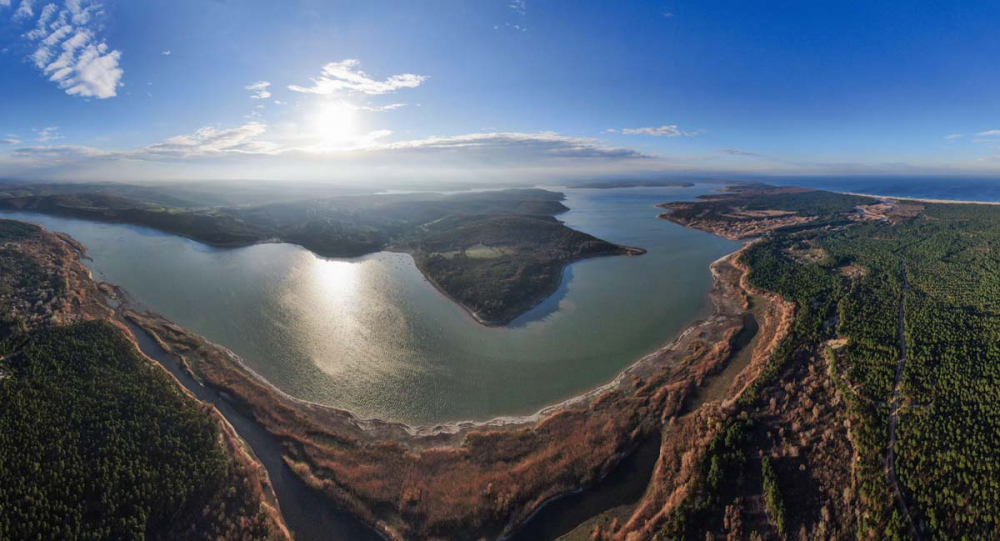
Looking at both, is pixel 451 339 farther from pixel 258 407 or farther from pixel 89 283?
pixel 89 283

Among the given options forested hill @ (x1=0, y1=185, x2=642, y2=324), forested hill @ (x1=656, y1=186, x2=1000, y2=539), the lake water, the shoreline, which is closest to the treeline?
the shoreline

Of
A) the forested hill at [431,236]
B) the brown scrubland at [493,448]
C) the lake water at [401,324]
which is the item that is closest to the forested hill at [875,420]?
the brown scrubland at [493,448]

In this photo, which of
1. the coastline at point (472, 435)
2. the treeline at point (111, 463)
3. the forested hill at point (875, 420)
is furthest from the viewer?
the coastline at point (472, 435)

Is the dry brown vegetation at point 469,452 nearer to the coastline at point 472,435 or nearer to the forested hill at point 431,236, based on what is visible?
the coastline at point 472,435

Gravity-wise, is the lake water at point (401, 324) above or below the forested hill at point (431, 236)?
below

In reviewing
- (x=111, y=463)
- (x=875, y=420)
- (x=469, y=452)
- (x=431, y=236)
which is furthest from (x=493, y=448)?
(x=431, y=236)

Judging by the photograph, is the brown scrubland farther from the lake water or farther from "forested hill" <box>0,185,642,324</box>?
"forested hill" <box>0,185,642,324</box>

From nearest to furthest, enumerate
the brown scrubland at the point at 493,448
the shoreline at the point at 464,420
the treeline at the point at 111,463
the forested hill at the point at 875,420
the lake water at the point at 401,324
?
the treeline at the point at 111,463
the forested hill at the point at 875,420
the brown scrubland at the point at 493,448
the shoreline at the point at 464,420
the lake water at the point at 401,324

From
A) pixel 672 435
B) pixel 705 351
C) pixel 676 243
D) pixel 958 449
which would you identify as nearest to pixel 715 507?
pixel 672 435
